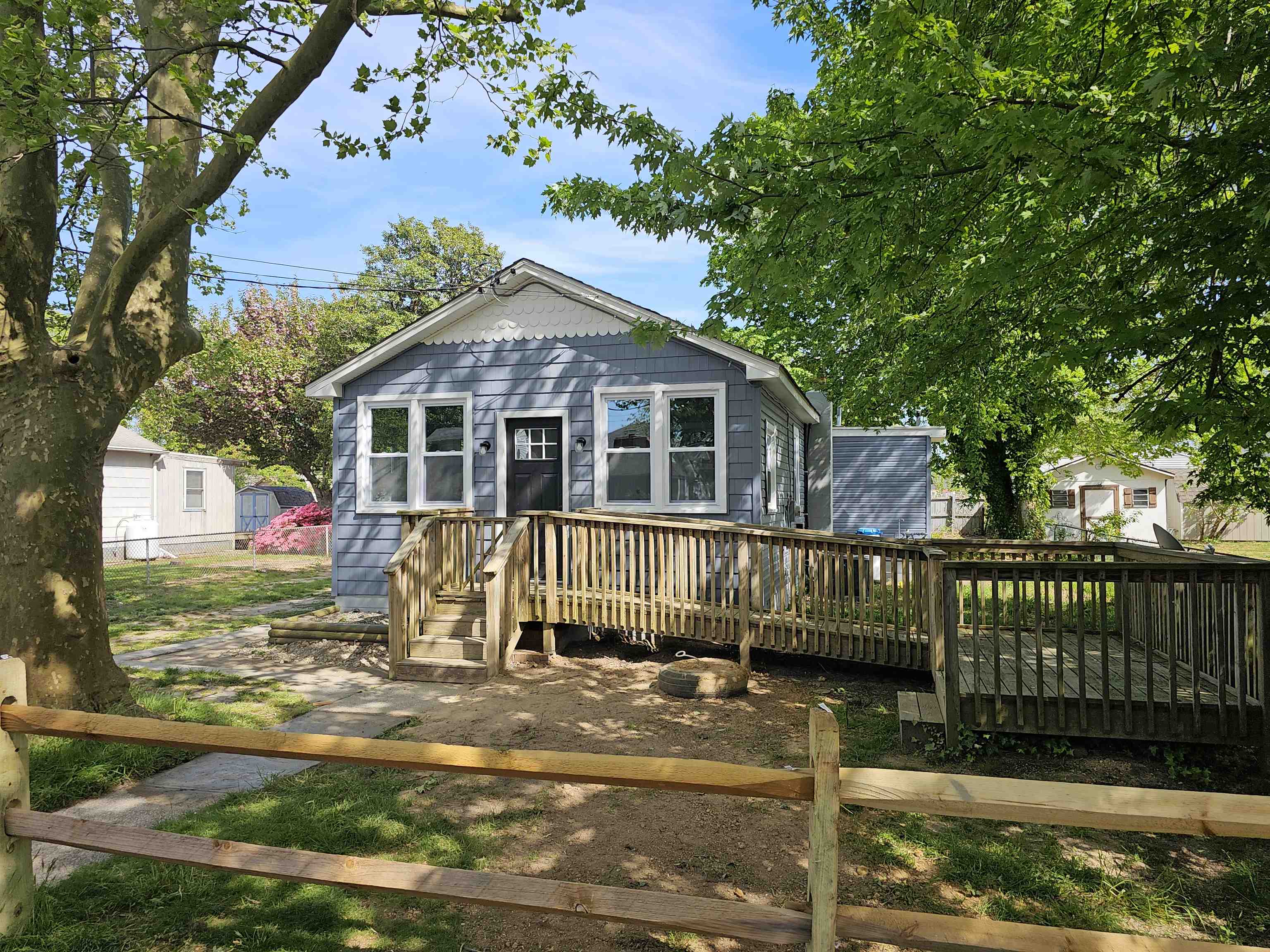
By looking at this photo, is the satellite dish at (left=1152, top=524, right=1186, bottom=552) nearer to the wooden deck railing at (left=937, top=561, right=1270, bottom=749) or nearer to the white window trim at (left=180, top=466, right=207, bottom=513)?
the wooden deck railing at (left=937, top=561, right=1270, bottom=749)

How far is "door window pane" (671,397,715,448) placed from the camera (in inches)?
396

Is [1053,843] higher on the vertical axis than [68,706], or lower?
lower

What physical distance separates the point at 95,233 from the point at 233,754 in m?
4.50

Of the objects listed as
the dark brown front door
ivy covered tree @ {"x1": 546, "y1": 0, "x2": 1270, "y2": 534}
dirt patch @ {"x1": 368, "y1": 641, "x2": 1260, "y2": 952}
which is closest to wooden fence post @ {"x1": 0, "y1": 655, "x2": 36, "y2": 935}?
dirt patch @ {"x1": 368, "y1": 641, "x2": 1260, "y2": 952}

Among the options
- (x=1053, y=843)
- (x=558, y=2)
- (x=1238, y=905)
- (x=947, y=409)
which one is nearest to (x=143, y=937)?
(x=1053, y=843)

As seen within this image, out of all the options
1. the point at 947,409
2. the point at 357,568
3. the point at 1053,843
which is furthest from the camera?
the point at 947,409

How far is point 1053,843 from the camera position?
161 inches

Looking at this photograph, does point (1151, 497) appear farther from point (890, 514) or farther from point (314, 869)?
point (314, 869)

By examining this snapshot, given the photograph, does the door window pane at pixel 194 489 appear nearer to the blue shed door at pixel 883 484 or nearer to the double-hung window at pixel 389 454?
the double-hung window at pixel 389 454

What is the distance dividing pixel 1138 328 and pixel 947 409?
12.3 meters

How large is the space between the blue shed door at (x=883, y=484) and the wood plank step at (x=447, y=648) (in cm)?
1622

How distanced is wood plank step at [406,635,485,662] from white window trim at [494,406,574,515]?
292cm

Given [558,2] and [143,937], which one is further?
[558,2]

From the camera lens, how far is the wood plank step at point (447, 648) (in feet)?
26.6
